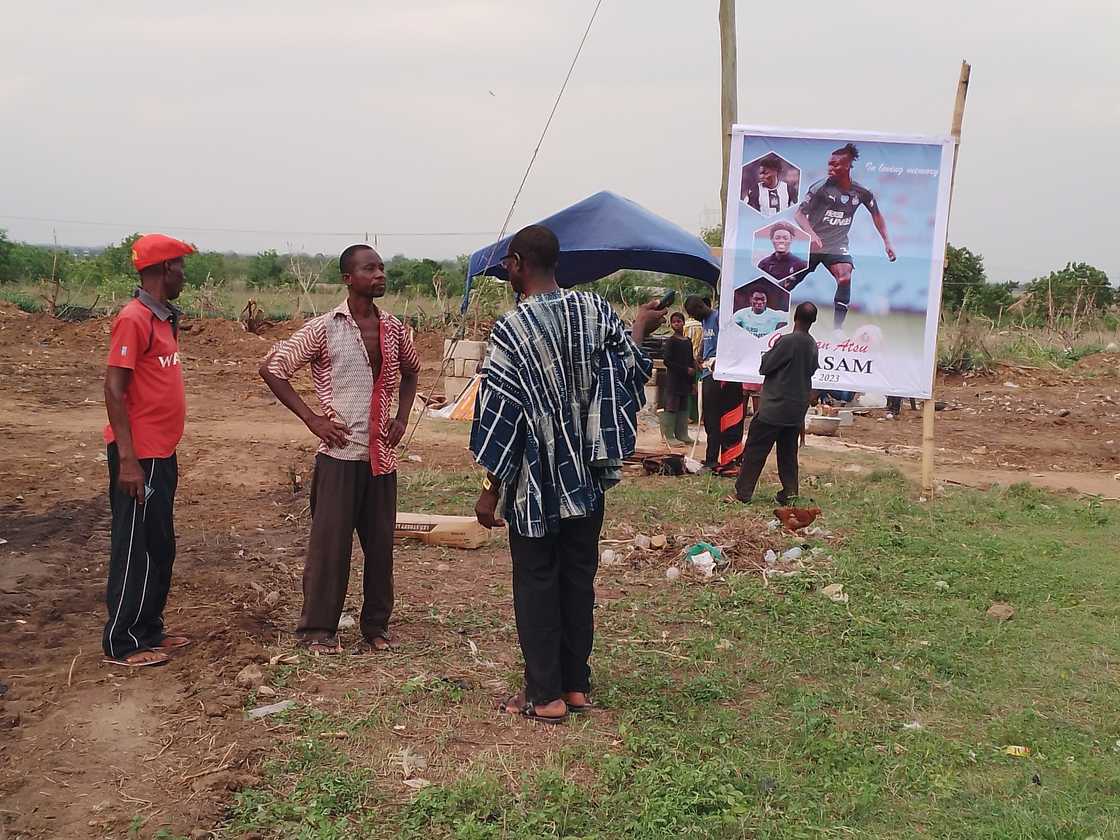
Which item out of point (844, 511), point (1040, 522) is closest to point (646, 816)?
point (844, 511)

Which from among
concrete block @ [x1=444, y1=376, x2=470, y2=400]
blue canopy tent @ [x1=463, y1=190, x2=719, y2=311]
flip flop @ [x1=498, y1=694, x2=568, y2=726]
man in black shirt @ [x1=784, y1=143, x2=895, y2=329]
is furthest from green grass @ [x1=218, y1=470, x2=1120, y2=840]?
concrete block @ [x1=444, y1=376, x2=470, y2=400]

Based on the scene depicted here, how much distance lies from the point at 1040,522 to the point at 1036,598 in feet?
8.30

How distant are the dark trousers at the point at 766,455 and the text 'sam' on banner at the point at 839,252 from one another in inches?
20.5

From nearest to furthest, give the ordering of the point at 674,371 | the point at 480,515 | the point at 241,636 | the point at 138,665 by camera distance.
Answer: the point at 480,515, the point at 138,665, the point at 241,636, the point at 674,371

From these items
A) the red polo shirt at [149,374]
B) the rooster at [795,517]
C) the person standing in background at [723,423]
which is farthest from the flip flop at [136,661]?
the person standing in background at [723,423]

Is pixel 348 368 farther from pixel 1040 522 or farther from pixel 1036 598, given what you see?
pixel 1040 522

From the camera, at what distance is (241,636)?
15.2ft

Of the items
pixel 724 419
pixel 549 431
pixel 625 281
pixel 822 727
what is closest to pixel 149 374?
pixel 549 431

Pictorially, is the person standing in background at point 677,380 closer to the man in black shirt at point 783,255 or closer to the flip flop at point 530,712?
the man in black shirt at point 783,255

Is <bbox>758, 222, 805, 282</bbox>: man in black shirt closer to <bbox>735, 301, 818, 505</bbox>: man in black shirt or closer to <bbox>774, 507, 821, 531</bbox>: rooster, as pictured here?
<bbox>735, 301, 818, 505</bbox>: man in black shirt

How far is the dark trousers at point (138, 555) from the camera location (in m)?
4.15

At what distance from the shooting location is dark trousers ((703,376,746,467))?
9.66m

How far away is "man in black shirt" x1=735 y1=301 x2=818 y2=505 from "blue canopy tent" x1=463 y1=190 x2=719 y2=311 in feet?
8.20

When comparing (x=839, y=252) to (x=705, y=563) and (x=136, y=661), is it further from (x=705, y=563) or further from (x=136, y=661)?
(x=136, y=661)
